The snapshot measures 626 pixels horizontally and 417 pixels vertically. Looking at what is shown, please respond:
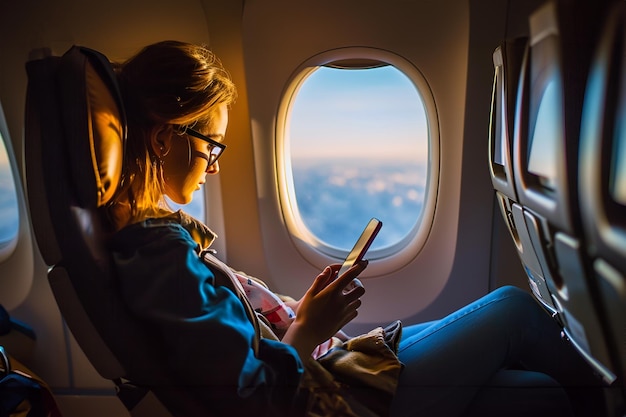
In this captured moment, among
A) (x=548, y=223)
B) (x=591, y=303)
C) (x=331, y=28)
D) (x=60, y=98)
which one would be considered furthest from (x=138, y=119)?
(x=591, y=303)

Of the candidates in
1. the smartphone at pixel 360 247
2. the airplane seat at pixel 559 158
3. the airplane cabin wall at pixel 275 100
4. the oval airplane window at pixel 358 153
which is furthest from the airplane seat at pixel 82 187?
the airplane seat at pixel 559 158

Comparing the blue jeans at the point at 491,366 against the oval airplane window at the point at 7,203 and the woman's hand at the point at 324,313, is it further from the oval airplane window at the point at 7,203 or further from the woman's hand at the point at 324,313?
the oval airplane window at the point at 7,203

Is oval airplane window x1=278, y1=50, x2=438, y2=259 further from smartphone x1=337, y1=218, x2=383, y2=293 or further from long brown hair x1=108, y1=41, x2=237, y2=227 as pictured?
long brown hair x1=108, y1=41, x2=237, y2=227

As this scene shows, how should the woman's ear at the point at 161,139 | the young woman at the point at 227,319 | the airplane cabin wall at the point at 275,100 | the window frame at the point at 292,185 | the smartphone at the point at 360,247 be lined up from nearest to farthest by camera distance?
1. the young woman at the point at 227,319
2. the woman's ear at the point at 161,139
3. the airplane cabin wall at the point at 275,100
4. the smartphone at the point at 360,247
5. the window frame at the point at 292,185

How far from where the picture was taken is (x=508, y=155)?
3.89 ft

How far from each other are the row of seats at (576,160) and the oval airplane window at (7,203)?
1.25 metres

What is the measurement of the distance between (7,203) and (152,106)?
0.56 meters

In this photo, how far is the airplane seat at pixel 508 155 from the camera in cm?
115

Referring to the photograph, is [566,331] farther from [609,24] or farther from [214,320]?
[214,320]

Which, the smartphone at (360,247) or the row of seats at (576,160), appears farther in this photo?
the smartphone at (360,247)

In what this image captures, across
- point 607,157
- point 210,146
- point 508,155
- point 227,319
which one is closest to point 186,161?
point 210,146

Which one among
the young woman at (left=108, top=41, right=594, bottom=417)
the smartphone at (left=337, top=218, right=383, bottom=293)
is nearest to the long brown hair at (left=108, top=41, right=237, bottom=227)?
the young woman at (left=108, top=41, right=594, bottom=417)

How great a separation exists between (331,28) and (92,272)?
91cm

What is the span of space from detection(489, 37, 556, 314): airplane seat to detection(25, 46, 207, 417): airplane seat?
33.5 inches
